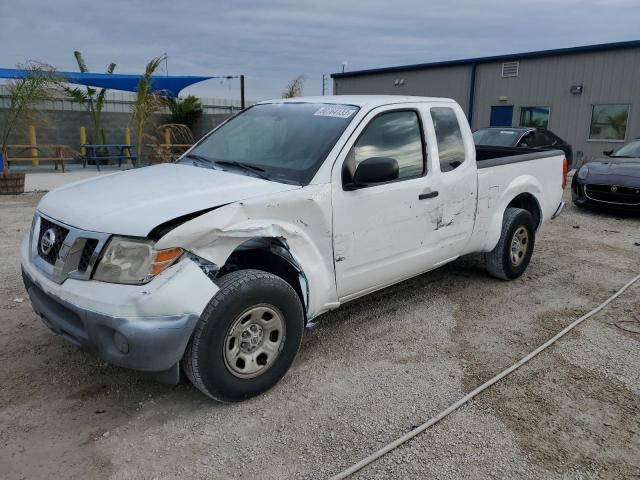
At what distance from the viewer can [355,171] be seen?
3.53 meters

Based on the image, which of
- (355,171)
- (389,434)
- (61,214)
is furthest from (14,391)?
(355,171)

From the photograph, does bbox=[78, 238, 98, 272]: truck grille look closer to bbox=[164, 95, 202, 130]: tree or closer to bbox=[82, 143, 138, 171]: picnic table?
bbox=[82, 143, 138, 171]: picnic table

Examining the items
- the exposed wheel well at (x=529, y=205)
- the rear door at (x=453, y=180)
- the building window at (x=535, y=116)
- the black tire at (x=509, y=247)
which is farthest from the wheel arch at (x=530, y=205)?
the building window at (x=535, y=116)

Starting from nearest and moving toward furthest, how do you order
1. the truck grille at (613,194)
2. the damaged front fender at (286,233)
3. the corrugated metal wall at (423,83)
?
the damaged front fender at (286,233) < the truck grille at (613,194) < the corrugated metal wall at (423,83)

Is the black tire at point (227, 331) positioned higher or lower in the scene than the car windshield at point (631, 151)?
lower

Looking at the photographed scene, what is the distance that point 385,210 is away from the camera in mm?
3773

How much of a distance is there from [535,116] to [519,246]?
53.8 ft

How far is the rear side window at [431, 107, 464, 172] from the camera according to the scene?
4.35 m

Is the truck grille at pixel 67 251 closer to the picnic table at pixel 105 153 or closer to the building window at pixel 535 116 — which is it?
the picnic table at pixel 105 153

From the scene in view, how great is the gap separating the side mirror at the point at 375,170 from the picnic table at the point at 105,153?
13807mm

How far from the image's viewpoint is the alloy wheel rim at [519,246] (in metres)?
5.44

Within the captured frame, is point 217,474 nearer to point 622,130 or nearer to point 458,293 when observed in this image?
point 458,293

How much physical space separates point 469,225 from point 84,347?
10.5 feet

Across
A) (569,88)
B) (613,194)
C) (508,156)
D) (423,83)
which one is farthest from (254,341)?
(423,83)
